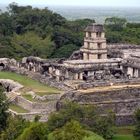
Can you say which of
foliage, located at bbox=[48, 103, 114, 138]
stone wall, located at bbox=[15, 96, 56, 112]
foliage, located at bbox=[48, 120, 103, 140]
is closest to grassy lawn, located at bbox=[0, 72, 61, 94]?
stone wall, located at bbox=[15, 96, 56, 112]

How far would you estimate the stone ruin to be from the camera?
3806 centimetres

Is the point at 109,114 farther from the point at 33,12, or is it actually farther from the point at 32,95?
the point at 33,12

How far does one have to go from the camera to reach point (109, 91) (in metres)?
38.1

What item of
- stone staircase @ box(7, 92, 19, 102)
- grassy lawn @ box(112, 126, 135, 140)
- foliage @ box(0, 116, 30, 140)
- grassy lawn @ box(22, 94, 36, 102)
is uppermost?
foliage @ box(0, 116, 30, 140)

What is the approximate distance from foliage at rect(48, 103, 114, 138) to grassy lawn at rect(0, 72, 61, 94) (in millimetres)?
3800

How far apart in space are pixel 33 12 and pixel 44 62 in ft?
67.3

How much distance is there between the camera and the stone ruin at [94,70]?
38.1 m

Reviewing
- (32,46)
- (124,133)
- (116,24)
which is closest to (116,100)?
(124,133)

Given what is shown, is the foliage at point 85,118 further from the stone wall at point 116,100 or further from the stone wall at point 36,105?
the stone wall at point 116,100

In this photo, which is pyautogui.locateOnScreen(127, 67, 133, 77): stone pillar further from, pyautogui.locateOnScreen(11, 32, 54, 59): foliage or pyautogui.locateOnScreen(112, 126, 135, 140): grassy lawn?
pyautogui.locateOnScreen(11, 32, 54, 59): foliage

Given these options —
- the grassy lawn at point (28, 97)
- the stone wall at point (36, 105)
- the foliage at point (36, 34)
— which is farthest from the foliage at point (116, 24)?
the stone wall at point (36, 105)

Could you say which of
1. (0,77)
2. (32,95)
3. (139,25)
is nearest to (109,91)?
(32,95)

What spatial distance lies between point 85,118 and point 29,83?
8022 mm

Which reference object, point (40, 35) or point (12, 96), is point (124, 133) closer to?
point (12, 96)
